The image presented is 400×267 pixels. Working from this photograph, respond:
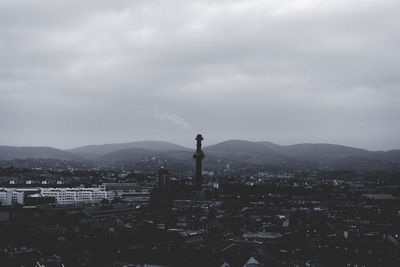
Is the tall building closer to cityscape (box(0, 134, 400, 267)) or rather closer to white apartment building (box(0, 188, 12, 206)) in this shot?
cityscape (box(0, 134, 400, 267))

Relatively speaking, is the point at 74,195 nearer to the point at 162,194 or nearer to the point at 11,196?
the point at 11,196

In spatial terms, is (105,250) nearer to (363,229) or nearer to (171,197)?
(363,229)

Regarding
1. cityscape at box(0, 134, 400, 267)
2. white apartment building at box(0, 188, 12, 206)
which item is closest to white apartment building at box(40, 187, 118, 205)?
cityscape at box(0, 134, 400, 267)

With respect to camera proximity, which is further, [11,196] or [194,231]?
[11,196]

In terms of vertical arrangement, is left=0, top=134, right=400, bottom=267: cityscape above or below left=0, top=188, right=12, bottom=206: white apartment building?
below

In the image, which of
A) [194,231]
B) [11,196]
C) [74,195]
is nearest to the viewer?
[194,231]

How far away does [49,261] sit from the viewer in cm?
2475

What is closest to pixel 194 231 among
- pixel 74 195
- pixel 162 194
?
pixel 162 194

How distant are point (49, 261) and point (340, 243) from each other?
18.7 m

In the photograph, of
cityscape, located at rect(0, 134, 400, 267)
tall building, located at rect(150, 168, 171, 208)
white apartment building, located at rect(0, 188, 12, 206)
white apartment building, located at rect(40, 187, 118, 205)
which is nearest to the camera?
cityscape, located at rect(0, 134, 400, 267)

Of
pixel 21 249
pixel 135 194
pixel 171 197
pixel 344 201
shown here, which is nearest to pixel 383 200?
pixel 344 201

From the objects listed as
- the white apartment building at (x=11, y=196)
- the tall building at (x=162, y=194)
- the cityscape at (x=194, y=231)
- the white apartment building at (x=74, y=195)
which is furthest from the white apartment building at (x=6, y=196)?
the tall building at (x=162, y=194)

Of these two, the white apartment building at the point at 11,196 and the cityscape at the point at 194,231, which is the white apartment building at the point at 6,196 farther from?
the cityscape at the point at 194,231

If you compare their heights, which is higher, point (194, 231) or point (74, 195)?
point (74, 195)
